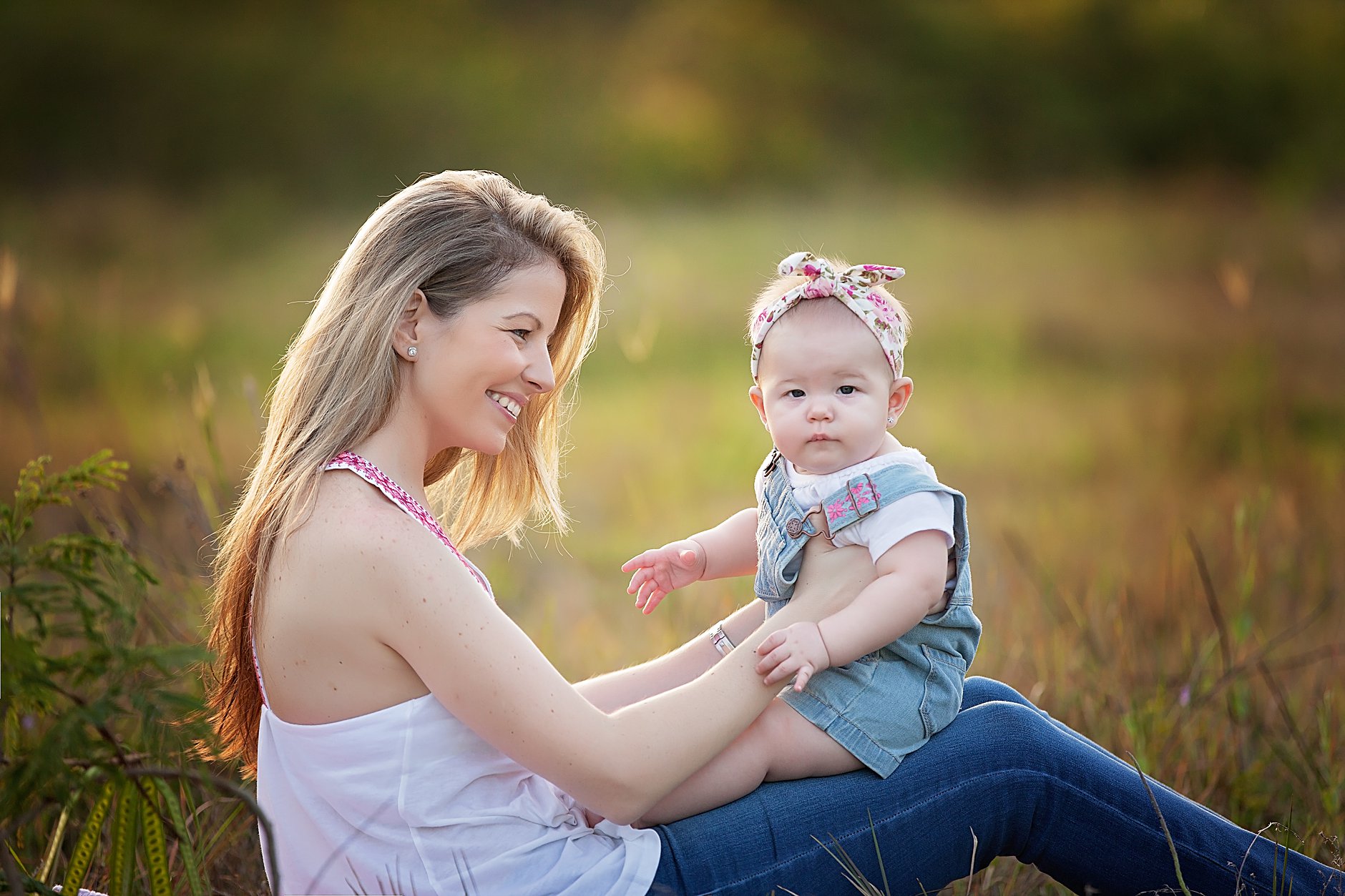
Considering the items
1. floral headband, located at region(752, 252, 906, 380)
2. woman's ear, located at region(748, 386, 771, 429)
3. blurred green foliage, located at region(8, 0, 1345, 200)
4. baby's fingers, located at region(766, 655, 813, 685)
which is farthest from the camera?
blurred green foliage, located at region(8, 0, 1345, 200)

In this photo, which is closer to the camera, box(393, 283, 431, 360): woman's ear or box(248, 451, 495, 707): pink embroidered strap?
box(248, 451, 495, 707): pink embroidered strap

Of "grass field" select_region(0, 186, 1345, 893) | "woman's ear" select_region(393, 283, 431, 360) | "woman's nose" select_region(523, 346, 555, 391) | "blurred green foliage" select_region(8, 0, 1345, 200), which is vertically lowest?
"grass field" select_region(0, 186, 1345, 893)

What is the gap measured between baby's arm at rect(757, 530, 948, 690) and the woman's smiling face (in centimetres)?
57

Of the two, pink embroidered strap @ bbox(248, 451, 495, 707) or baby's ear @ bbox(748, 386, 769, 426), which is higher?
baby's ear @ bbox(748, 386, 769, 426)

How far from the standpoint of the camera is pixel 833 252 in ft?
36.7

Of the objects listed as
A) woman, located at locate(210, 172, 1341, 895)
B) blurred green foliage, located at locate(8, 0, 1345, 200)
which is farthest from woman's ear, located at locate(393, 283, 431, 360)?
blurred green foliage, located at locate(8, 0, 1345, 200)

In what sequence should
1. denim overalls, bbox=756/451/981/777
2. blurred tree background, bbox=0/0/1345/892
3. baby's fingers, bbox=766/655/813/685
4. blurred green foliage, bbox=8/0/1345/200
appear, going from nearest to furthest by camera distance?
1. baby's fingers, bbox=766/655/813/685
2. denim overalls, bbox=756/451/981/777
3. blurred tree background, bbox=0/0/1345/892
4. blurred green foliage, bbox=8/0/1345/200

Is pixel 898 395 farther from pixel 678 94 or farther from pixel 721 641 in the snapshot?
pixel 678 94

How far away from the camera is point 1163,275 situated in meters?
11.4

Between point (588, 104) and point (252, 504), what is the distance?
494 inches

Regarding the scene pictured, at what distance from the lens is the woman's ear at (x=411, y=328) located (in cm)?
177

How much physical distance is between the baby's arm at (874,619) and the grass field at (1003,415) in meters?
0.53

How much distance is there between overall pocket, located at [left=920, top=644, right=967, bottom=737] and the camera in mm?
1833

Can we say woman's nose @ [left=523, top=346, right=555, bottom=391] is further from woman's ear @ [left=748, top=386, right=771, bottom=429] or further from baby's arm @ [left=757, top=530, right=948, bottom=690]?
baby's arm @ [left=757, top=530, right=948, bottom=690]
